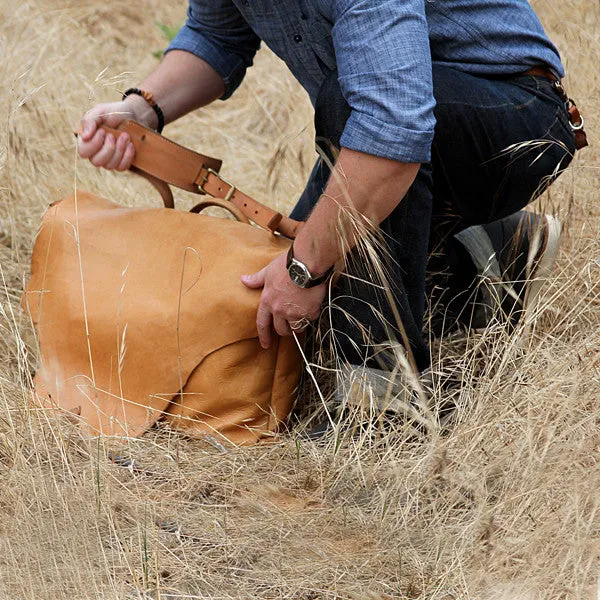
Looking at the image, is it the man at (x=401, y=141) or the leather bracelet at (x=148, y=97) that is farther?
the leather bracelet at (x=148, y=97)

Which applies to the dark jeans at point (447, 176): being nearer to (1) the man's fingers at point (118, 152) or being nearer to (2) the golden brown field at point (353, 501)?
(2) the golden brown field at point (353, 501)

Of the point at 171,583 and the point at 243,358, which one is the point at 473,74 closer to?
the point at 243,358

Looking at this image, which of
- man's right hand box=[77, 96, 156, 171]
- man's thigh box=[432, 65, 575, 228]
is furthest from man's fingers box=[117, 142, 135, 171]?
man's thigh box=[432, 65, 575, 228]

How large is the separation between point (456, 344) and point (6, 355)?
99 cm

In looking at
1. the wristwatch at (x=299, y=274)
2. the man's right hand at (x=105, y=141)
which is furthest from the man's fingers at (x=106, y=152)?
the wristwatch at (x=299, y=274)

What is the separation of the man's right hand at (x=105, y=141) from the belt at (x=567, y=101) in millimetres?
854

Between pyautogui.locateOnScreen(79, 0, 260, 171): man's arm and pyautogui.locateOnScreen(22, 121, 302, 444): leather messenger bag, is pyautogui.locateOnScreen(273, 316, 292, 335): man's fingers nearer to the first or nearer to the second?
pyautogui.locateOnScreen(22, 121, 302, 444): leather messenger bag

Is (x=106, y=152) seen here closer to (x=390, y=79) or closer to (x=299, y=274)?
(x=299, y=274)

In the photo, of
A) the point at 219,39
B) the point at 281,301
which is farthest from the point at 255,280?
the point at 219,39

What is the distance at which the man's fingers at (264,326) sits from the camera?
1617 millimetres

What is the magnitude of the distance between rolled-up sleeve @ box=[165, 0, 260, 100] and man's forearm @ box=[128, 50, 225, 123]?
19mm

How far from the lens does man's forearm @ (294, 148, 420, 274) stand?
4.89 ft

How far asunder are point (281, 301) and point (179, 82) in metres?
0.73

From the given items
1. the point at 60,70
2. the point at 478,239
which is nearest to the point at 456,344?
the point at 478,239
